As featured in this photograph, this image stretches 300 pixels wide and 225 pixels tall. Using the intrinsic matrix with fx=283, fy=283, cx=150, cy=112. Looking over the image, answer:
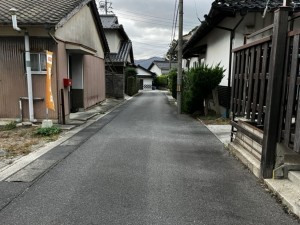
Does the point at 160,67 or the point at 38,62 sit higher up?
the point at 160,67

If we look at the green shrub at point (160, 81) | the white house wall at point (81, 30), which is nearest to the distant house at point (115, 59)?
the white house wall at point (81, 30)

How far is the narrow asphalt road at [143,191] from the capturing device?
3328mm

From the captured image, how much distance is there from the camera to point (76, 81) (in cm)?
1332

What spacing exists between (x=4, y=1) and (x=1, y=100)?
4174mm

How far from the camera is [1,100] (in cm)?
A: 986

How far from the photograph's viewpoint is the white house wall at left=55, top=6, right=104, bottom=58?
1047 cm

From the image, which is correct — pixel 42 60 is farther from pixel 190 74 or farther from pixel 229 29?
pixel 229 29

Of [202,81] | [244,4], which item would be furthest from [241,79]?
[202,81]

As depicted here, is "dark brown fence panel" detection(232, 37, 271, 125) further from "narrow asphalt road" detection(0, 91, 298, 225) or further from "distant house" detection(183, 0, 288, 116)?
"distant house" detection(183, 0, 288, 116)

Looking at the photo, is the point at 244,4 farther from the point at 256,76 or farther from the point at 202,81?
the point at 256,76

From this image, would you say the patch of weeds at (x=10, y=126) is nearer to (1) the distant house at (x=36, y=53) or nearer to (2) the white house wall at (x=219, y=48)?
(1) the distant house at (x=36, y=53)

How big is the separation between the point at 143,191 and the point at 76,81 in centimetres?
1016

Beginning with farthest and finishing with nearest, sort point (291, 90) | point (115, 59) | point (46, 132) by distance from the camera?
1. point (115, 59)
2. point (46, 132)
3. point (291, 90)

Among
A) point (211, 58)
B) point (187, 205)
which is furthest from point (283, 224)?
point (211, 58)
